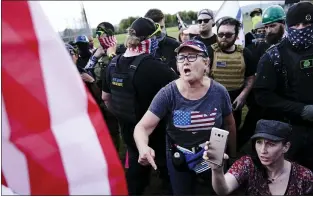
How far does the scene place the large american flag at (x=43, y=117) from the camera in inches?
56.8

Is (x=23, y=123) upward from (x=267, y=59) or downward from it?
upward

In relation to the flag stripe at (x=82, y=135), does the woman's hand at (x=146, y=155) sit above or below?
below

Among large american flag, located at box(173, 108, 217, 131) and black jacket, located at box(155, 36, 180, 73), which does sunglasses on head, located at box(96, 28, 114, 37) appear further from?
large american flag, located at box(173, 108, 217, 131)

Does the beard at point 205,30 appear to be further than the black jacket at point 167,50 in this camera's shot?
Yes

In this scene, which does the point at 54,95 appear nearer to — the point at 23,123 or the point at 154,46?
the point at 23,123

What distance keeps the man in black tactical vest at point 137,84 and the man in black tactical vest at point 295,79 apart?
70 cm

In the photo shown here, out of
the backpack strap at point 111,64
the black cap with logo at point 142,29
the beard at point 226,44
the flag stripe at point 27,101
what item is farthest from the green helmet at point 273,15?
the flag stripe at point 27,101

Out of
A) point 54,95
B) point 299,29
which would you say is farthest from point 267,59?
point 54,95

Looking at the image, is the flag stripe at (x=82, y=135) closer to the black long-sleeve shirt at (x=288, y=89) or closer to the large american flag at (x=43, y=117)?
the large american flag at (x=43, y=117)

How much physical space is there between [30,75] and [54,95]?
11 cm

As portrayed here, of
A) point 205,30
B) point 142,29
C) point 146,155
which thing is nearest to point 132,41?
point 142,29

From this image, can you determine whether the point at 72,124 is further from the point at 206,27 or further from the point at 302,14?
the point at 206,27

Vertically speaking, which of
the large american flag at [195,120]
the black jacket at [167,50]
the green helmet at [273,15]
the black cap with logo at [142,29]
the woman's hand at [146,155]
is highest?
the black cap with logo at [142,29]

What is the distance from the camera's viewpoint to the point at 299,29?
2896 millimetres
